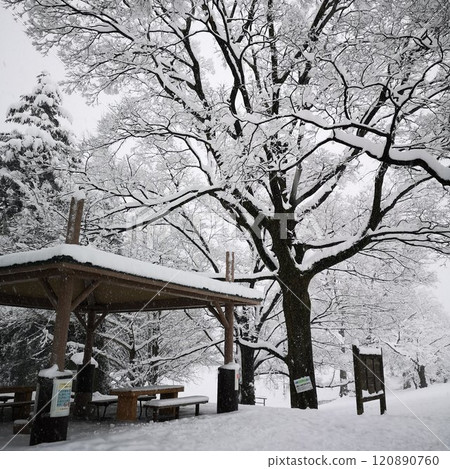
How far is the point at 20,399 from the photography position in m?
8.83

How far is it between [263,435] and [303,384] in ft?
10.9

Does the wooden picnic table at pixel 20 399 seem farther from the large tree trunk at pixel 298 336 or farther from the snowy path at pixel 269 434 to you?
the large tree trunk at pixel 298 336

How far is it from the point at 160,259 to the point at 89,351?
4.91 m

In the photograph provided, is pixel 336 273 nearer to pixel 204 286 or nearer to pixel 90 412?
pixel 204 286

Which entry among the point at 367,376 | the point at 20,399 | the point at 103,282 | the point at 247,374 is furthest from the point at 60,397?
the point at 247,374

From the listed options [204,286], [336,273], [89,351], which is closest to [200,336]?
[336,273]

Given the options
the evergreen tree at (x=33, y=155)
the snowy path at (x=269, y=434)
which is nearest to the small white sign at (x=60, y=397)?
the snowy path at (x=269, y=434)

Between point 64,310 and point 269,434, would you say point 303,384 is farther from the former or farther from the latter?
point 64,310

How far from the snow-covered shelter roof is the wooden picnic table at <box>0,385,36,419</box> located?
2.03 m

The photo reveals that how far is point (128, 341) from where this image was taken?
17.2 m

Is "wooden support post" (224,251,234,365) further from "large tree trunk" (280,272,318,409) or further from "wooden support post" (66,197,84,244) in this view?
"wooden support post" (66,197,84,244)

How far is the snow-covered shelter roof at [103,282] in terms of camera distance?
18.0 feet

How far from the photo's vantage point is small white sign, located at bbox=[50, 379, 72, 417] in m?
5.46

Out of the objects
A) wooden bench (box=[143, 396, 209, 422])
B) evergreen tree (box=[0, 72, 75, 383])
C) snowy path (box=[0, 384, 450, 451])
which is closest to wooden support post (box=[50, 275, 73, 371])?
snowy path (box=[0, 384, 450, 451])
